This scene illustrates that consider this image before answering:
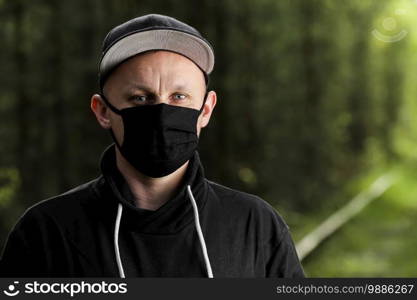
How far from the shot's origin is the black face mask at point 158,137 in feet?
8.12

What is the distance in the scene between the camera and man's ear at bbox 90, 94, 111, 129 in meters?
2.49

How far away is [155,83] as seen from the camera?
234 cm

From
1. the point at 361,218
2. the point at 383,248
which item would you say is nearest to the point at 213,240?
the point at 383,248

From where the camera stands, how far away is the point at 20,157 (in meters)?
9.85

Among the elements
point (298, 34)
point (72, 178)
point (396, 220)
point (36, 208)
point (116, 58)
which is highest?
point (298, 34)

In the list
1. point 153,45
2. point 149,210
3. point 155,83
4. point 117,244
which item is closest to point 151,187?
point 149,210

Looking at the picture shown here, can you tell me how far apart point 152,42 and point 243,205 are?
64 centimetres

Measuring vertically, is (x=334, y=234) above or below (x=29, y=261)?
below

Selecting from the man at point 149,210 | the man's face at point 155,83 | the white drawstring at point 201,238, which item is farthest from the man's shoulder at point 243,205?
the man's face at point 155,83

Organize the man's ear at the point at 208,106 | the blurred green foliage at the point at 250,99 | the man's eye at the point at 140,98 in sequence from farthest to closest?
the blurred green foliage at the point at 250,99 < the man's ear at the point at 208,106 < the man's eye at the point at 140,98

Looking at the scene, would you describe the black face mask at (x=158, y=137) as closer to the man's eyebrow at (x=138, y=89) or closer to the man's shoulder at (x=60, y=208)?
the man's eyebrow at (x=138, y=89)

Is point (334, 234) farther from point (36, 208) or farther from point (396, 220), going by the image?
point (36, 208)

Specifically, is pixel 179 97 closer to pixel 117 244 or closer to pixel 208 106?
pixel 208 106

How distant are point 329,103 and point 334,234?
7191 millimetres
